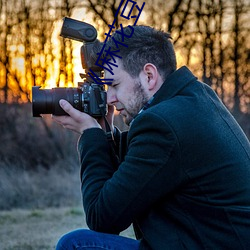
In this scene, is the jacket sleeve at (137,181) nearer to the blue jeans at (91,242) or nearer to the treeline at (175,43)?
the blue jeans at (91,242)

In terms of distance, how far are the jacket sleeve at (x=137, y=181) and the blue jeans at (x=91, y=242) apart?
78 millimetres

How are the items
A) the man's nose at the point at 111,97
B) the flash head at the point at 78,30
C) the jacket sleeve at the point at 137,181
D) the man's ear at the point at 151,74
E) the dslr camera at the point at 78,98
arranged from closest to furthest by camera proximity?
the jacket sleeve at the point at 137,181
the man's ear at the point at 151,74
the man's nose at the point at 111,97
the dslr camera at the point at 78,98
the flash head at the point at 78,30

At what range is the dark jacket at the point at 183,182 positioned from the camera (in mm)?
1983

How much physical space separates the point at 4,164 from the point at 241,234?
747 centimetres

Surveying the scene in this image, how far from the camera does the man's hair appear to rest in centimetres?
226

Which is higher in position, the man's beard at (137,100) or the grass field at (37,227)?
the man's beard at (137,100)

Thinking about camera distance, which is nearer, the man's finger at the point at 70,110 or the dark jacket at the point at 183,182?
the dark jacket at the point at 183,182

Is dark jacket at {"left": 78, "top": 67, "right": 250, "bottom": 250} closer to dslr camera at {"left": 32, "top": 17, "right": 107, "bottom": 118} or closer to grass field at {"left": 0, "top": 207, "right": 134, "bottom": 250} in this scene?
dslr camera at {"left": 32, "top": 17, "right": 107, "bottom": 118}

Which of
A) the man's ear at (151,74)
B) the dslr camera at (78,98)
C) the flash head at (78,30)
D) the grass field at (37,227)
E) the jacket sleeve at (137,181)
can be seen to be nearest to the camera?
the jacket sleeve at (137,181)

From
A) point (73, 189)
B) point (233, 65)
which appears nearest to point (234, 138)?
point (73, 189)

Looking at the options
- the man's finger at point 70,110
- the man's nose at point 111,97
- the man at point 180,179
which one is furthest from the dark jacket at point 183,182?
the man's finger at point 70,110

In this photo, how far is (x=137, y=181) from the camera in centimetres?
202

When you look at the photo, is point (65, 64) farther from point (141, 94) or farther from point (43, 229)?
point (141, 94)

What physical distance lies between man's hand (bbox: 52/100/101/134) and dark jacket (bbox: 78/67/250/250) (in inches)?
15.0
